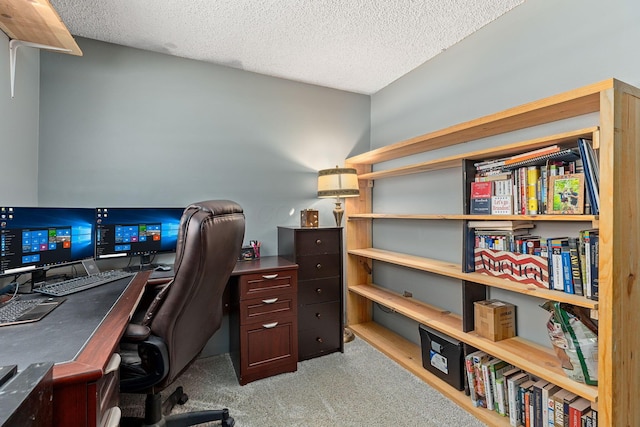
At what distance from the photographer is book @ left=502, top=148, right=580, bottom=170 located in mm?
1485

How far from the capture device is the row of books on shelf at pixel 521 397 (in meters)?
1.46

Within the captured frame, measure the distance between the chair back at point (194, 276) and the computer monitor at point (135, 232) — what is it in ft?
3.21

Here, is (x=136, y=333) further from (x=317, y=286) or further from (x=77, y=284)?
(x=317, y=286)

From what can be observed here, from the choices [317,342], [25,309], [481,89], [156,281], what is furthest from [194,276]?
[481,89]

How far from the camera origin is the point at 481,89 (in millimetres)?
2154

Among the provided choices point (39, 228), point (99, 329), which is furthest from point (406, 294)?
point (39, 228)

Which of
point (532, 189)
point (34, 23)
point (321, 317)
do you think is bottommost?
point (321, 317)

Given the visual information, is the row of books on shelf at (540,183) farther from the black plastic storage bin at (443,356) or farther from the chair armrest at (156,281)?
the chair armrest at (156,281)

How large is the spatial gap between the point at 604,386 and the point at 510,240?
2.52 feet

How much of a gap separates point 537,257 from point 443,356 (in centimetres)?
93

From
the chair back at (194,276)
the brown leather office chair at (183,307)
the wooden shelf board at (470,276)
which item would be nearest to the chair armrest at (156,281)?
the brown leather office chair at (183,307)

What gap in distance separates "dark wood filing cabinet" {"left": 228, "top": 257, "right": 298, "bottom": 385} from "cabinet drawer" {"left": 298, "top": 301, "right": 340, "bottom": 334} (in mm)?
171

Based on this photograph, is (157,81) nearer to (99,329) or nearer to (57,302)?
(57,302)

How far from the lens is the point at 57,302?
4.47ft
